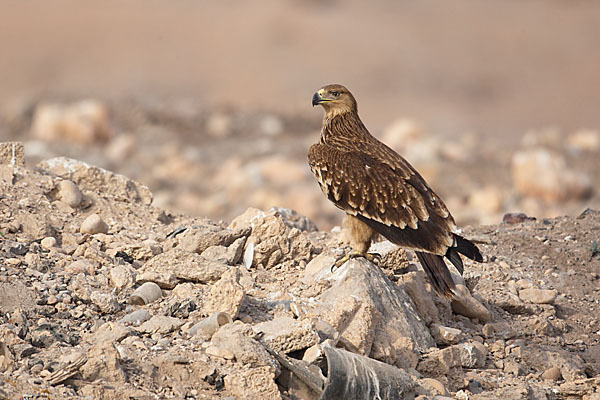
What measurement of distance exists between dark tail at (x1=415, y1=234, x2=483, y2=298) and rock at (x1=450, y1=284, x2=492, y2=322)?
1.32 ft

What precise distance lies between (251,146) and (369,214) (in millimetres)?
13229

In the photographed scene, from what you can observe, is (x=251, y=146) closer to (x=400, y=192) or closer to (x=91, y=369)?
(x=400, y=192)

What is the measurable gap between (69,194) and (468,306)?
331cm

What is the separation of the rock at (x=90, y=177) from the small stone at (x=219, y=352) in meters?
2.70

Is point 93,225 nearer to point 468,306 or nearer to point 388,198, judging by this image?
point 388,198

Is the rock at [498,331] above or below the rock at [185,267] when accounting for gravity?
above

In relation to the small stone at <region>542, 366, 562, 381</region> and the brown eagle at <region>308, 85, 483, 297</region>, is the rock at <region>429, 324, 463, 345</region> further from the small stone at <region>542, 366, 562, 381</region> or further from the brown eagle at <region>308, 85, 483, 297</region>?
the small stone at <region>542, 366, 562, 381</region>

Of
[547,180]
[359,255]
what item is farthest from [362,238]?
[547,180]

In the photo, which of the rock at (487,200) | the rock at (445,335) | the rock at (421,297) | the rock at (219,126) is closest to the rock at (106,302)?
the rock at (421,297)

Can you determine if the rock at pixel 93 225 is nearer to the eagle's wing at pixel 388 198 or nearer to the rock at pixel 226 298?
the rock at pixel 226 298

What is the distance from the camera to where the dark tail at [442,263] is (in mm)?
5781

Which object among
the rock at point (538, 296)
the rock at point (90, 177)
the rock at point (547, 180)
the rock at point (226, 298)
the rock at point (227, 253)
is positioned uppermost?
the rock at point (547, 180)

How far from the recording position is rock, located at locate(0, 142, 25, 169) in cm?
699

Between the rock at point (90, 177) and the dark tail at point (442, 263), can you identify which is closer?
the dark tail at point (442, 263)
